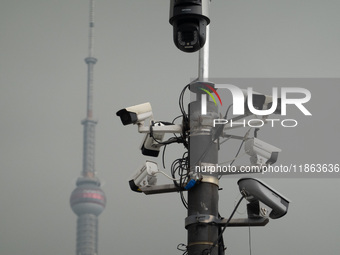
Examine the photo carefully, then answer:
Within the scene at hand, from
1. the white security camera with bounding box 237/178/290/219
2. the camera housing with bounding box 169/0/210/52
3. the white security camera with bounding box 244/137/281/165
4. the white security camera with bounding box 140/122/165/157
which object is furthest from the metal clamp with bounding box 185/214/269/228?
the camera housing with bounding box 169/0/210/52

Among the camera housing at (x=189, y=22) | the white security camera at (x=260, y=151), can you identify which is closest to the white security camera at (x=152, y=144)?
the white security camera at (x=260, y=151)

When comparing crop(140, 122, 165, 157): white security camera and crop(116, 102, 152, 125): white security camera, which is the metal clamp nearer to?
crop(140, 122, 165, 157): white security camera

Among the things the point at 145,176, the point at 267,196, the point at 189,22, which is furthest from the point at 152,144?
the point at 267,196

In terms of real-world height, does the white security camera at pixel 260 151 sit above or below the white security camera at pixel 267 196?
above

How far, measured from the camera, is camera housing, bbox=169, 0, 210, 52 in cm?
2181

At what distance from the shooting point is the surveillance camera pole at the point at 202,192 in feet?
72.9

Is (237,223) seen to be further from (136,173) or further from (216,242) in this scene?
(136,173)

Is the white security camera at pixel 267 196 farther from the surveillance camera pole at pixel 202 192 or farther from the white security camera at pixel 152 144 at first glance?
the white security camera at pixel 152 144

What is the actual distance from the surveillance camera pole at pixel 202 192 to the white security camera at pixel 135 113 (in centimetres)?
105

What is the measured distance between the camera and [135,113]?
76.6ft

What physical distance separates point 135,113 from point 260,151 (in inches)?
123

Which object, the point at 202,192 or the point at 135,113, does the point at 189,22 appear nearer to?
the point at 135,113

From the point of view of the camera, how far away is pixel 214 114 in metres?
23.3

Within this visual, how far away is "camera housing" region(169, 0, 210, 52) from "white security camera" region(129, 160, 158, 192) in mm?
3056
